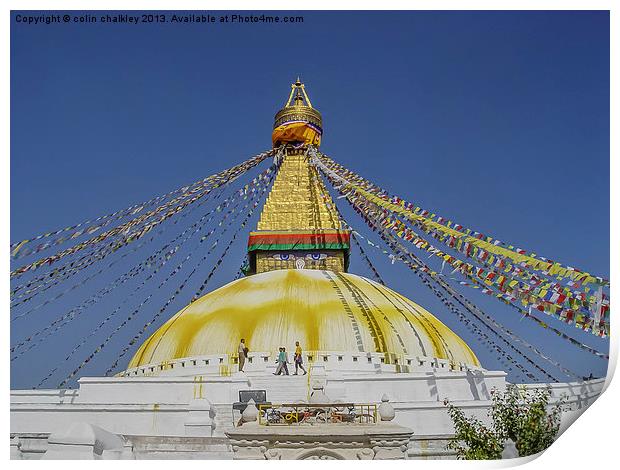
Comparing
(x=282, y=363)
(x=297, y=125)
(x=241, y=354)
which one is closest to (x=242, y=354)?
(x=241, y=354)

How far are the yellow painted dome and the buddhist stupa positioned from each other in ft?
0.05

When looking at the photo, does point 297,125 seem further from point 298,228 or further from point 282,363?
point 282,363

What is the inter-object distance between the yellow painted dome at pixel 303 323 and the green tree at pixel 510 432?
120 inches

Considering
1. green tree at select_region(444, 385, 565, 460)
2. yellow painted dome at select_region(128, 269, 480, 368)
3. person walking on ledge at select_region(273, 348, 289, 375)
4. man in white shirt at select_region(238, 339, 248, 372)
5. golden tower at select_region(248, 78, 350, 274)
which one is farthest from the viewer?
golden tower at select_region(248, 78, 350, 274)

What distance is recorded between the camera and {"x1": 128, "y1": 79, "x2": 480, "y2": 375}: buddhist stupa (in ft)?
33.0

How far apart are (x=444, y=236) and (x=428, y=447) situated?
2.83 metres

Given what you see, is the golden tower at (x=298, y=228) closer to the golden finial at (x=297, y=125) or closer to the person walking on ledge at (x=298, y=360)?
the golden finial at (x=297, y=125)

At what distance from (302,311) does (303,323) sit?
266mm

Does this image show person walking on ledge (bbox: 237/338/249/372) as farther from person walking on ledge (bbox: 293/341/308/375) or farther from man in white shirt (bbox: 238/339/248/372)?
person walking on ledge (bbox: 293/341/308/375)

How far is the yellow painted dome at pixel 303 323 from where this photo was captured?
1002 centimetres

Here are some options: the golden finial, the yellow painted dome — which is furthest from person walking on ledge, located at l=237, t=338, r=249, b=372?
the golden finial

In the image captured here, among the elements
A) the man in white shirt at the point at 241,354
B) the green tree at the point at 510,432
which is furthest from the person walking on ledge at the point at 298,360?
the green tree at the point at 510,432

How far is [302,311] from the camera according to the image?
34.1 feet

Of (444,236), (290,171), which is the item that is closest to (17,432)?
(444,236)
